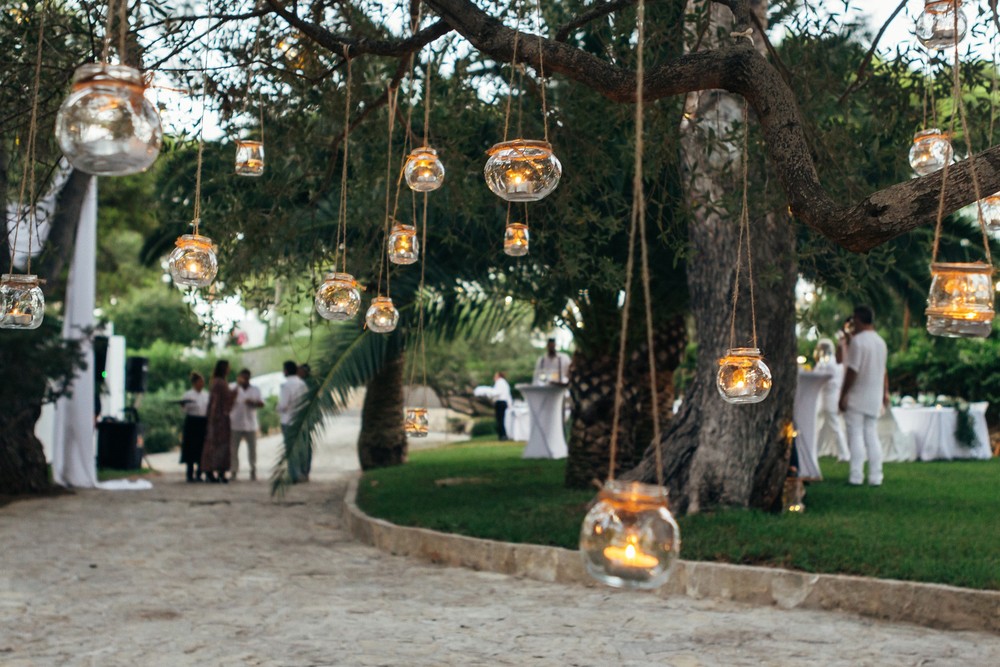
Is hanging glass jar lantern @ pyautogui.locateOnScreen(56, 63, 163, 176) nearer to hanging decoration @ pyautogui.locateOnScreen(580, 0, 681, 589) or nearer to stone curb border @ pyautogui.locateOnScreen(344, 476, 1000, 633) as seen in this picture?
hanging decoration @ pyautogui.locateOnScreen(580, 0, 681, 589)

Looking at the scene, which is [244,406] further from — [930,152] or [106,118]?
[106,118]

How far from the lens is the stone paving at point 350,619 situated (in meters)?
5.74

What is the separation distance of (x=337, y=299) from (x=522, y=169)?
1593 mm

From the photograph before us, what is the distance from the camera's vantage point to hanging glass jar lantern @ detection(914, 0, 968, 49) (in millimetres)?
4551

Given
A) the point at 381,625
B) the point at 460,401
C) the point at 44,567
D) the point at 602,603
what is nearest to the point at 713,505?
the point at 602,603

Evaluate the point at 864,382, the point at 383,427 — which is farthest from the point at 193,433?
the point at 864,382

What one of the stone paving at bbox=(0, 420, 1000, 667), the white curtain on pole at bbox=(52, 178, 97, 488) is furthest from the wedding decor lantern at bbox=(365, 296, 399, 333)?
the white curtain on pole at bbox=(52, 178, 97, 488)

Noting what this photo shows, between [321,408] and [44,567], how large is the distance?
4.11 metres

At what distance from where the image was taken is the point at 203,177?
9.15 metres

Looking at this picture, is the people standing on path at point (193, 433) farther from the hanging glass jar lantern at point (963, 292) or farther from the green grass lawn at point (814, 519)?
the hanging glass jar lantern at point (963, 292)

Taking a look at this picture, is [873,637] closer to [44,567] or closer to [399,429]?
[44,567]

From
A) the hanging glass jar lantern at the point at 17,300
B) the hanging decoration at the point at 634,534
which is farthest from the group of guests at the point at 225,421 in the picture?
the hanging decoration at the point at 634,534

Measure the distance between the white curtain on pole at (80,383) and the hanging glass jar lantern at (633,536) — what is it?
13555 mm

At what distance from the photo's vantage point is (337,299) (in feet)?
15.8
